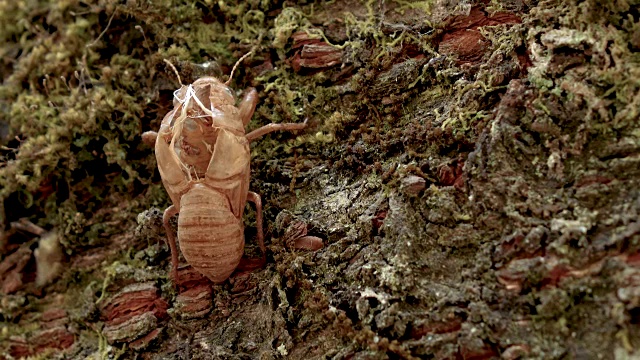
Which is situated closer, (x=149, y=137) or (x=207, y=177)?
(x=207, y=177)

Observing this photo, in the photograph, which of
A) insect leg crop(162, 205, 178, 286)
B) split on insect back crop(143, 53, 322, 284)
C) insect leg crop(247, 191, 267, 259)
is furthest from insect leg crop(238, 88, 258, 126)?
insect leg crop(162, 205, 178, 286)

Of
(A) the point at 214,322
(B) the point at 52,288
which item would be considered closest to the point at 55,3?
(B) the point at 52,288

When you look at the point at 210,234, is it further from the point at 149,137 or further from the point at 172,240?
the point at 149,137

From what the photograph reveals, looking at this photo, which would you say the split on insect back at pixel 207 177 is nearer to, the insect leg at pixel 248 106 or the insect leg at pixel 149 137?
the insect leg at pixel 248 106

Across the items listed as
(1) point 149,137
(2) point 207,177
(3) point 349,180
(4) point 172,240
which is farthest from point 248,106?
(4) point 172,240

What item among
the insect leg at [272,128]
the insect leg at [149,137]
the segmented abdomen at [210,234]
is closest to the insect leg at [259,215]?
the segmented abdomen at [210,234]

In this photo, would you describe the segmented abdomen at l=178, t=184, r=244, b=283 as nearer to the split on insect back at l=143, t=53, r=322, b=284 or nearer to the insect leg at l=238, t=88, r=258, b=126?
the split on insect back at l=143, t=53, r=322, b=284
